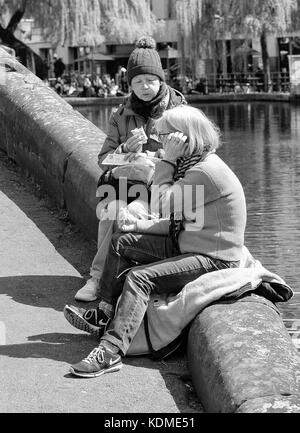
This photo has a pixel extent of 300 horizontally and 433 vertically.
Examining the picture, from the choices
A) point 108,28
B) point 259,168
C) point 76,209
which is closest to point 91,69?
point 108,28

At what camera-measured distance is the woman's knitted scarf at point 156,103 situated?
6328 mm

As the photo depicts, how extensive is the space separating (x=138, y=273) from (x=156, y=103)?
1501mm

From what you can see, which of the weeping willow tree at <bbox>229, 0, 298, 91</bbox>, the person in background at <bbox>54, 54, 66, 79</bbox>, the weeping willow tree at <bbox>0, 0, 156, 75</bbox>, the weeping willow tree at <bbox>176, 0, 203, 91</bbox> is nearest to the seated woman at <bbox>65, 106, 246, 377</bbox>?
the weeping willow tree at <bbox>0, 0, 156, 75</bbox>

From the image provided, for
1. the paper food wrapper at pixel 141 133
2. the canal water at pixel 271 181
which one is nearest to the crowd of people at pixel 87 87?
the canal water at pixel 271 181

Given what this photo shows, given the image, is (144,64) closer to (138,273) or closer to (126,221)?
(126,221)

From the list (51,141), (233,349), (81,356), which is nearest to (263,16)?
(51,141)

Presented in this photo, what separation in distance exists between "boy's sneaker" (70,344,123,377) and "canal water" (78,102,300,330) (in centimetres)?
227

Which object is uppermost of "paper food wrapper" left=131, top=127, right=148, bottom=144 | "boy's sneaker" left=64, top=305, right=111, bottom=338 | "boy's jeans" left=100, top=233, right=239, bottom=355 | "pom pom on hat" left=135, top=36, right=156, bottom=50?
"pom pom on hat" left=135, top=36, right=156, bottom=50

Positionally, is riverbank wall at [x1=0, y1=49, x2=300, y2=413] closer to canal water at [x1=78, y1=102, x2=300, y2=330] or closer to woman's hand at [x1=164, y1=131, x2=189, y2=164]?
woman's hand at [x1=164, y1=131, x2=189, y2=164]

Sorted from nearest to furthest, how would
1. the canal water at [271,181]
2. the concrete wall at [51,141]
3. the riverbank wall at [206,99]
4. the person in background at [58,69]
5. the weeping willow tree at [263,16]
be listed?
the concrete wall at [51,141] → the canal water at [271,181] → the weeping willow tree at [263,16] → the riverbank wall at [206,99] → the person in background at [58,69]

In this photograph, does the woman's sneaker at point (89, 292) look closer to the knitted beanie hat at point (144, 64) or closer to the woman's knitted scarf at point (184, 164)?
the woman's knitted scarf at point (184, 164)

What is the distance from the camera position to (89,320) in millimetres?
5453

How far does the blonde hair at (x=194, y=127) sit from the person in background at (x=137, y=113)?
0.86 metres

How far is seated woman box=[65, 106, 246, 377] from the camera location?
512cm
